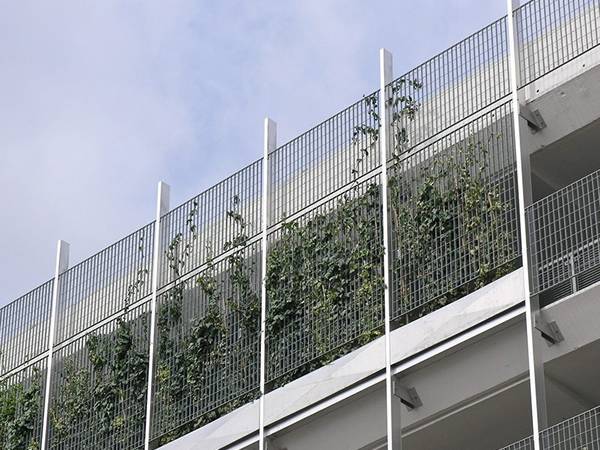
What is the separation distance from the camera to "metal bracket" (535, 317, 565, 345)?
1989 cm

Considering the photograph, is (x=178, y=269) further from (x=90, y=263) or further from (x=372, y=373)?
(x=372, y=373)

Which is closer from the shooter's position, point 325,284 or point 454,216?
point 454,216

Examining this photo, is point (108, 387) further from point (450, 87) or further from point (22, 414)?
point (450, 87)

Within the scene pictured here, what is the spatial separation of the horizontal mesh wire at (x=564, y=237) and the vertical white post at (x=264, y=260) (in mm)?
4488

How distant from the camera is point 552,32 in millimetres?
21078

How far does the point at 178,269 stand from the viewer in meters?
24.9

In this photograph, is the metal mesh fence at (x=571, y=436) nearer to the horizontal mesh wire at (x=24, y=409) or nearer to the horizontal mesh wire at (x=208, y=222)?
the horizontal mesh wire at (x=208, y=222)

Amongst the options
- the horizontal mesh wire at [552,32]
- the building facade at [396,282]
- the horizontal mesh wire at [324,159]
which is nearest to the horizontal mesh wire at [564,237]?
the building facade at [396,282]

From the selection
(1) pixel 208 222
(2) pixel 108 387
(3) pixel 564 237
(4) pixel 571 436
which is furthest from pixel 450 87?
(2) pixel 108 387

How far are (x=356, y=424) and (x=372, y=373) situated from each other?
0.82 metres

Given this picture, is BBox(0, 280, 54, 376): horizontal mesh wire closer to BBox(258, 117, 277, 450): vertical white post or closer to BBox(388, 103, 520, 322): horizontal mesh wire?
BBox(258, 117, 277, 450): vertical white post

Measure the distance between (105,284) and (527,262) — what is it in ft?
27.7

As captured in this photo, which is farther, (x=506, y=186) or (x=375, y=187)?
(x=375, y=187)

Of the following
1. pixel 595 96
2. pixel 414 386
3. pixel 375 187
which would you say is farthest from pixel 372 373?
pixel 595 96
